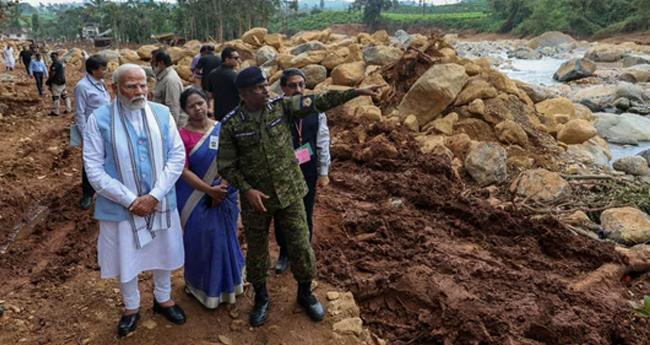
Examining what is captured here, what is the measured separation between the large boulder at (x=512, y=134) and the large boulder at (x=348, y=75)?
3109 millimetres

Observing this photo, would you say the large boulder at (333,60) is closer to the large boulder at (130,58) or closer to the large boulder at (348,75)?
the large boulder at (348,75)

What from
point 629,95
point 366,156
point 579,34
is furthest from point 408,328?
point 579,34

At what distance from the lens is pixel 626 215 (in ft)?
17.0

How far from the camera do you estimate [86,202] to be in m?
5.02

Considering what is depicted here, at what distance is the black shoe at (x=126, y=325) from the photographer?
2.87 m

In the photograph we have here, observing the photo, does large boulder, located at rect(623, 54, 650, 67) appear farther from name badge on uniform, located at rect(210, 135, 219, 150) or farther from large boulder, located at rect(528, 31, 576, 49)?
name badge on uniform, located at rect(210, 135, 219, 150)

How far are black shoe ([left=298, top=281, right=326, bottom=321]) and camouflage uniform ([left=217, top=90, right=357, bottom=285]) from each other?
0.30 m

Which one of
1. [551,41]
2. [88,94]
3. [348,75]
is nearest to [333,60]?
[348,75]

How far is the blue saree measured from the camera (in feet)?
9.48

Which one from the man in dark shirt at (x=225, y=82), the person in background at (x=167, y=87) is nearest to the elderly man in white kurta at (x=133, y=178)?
the person in background at (x=167, y=87)

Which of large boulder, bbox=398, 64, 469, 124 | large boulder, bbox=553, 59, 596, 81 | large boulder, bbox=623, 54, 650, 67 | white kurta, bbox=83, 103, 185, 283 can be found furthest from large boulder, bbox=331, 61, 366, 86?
large boulder, bbox=623, 54, 650, 67

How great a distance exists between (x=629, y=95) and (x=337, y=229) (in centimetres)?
1364

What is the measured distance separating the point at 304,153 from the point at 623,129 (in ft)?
34.3

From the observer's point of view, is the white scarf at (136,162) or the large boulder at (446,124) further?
the large boulder at (446,124)
